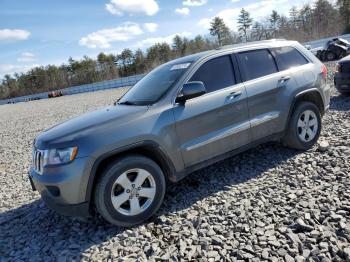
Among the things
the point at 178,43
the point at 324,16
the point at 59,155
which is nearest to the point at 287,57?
the point at 59,155

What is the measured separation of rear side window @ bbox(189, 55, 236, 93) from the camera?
433 cm

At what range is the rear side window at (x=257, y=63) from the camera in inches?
185

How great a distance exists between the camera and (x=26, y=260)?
3.53 meters

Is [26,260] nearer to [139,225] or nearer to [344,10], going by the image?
[139,225]

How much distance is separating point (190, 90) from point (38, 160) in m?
1.92

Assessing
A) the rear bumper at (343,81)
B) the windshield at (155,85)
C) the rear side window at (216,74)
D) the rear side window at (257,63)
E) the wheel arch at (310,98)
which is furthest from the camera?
the rear bumper at (343,81)

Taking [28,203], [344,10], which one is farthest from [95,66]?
[28,203]

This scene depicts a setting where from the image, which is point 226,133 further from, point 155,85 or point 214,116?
point 155,85

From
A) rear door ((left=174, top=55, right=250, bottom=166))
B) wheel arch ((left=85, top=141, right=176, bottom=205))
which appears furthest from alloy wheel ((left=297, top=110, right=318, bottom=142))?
→ wheel arch ((left=85, top=141, right=176, bottom=205))

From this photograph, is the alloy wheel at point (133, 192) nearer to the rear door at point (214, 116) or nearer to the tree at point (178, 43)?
the rear door at point (214, 116)

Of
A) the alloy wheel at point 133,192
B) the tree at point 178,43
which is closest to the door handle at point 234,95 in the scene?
the alloy wheel at point 133,192

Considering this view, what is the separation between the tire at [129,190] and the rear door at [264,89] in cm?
165

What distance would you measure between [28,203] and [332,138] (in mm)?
5054

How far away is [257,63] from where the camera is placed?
15.9ft
